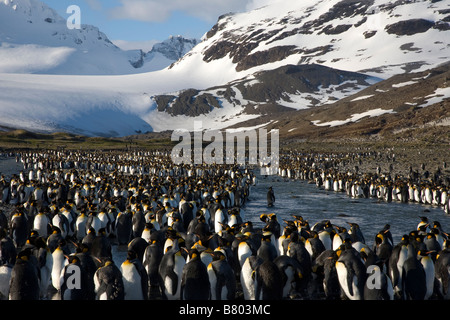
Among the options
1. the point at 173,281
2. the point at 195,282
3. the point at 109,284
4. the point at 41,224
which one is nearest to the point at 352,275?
the point at 195,282

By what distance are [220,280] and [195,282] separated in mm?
436

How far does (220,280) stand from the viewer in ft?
20.4

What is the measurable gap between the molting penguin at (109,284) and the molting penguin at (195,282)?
36.8 inches

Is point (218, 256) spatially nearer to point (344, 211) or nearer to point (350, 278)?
point (350, 278)

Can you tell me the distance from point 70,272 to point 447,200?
15059 mm

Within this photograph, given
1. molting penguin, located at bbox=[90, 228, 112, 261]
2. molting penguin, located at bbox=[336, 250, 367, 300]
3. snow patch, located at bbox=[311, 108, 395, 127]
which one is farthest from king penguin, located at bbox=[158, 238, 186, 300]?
snow patch, located at bbox=[311, 108, 395, 127]

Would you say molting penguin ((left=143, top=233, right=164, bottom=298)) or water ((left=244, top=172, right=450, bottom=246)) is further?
water ((left=244, top=172, right=450, bottom=246))

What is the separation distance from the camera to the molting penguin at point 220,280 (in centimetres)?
625

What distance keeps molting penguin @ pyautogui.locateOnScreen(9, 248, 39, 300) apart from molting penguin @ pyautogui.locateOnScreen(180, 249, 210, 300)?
7.21 ft

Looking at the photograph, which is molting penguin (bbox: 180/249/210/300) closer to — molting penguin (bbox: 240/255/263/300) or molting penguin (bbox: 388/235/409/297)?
molting penguin (bbox: 240/255/263/300)

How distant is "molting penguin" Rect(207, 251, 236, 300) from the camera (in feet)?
20.5

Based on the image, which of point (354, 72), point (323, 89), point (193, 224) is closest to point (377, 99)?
point (323, 89)

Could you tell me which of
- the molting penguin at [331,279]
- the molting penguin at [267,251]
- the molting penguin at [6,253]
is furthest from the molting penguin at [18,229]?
the molting penguin at [331,279]
